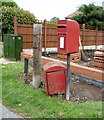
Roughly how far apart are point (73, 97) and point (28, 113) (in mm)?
1308

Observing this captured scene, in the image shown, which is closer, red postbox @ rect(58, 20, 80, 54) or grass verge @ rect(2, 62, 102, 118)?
grass verge @ rect(2, 62, 102, 118)

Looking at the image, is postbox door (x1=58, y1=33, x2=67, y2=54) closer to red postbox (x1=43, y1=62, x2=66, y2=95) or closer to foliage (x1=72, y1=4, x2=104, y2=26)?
red postbox (x1=43, y1=62, x2=66, y2=95)

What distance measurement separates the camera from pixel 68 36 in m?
4.40

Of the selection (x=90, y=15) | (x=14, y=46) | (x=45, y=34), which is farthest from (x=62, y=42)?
(x=90, y=15)

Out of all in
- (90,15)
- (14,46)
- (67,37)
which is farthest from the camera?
(90,15)

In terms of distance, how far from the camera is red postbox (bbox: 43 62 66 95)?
4.59 m

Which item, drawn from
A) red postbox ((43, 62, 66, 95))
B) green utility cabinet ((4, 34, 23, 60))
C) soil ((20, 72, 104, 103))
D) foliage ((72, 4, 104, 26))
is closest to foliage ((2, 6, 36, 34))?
green utility cabinet ((4, 34, 23, 60))

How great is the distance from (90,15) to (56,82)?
1954cm

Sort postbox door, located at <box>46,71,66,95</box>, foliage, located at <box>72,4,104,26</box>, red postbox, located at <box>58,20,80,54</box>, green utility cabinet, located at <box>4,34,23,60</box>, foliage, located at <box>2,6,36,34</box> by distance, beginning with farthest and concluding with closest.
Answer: foliage, located at <box>72,4,104,26</box>
foliage, located at <box>2,6,36,34</box>
green utility cabinet, located at <box>4,34,23,60</box>
postbox door, located at <box>46,71,66,95</box>
red postbox, located at <box>58,20,80,54</box>

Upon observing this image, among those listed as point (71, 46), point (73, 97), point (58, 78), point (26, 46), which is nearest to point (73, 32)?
point (71, 46)

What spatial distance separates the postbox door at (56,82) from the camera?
15.0 ft

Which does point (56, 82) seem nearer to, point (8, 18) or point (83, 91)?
point (83, 91)

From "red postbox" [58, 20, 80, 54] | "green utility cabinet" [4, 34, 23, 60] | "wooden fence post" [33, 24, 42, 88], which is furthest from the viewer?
"green utility cabinet" [4, 34, 23, 60]

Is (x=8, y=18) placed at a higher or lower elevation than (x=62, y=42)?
higher
